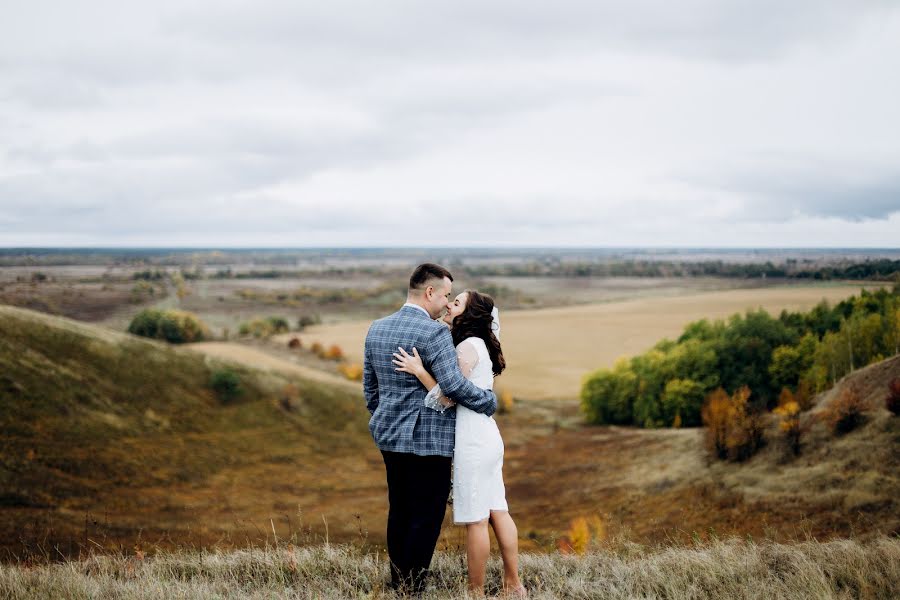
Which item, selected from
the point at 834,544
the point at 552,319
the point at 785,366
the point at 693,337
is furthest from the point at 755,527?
the point at 552,319

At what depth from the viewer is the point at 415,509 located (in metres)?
4.72

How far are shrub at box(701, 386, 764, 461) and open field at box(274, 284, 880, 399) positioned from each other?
17.3 m

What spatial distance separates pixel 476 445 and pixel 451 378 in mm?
598

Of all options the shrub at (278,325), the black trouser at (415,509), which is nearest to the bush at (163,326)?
the shrub at (278,325)

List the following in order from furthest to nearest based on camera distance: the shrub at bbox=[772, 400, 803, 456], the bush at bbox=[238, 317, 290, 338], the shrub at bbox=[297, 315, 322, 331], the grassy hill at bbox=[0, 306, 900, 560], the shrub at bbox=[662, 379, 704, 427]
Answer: the shrub at bbox=[297, 315, 322, 331] → the bush at bbox=[238, 317, 290, 338] → the shrub at bbox=[662, 379, 704, 427] → the shrub at bbox=[772, 400, 803, 456] → the grassy hill at bbox=[0, 306, 900, 560]

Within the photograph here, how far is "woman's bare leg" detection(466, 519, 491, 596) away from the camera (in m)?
4.61

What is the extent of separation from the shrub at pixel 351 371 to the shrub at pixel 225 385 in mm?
20004

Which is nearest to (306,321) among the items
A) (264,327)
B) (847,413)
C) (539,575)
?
(264,327)

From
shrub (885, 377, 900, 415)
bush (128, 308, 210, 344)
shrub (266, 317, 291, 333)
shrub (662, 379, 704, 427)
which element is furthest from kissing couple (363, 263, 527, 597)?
shrub (266, 317, 291, 333)

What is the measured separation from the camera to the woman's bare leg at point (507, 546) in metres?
4.65

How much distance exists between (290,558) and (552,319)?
91.7 meters

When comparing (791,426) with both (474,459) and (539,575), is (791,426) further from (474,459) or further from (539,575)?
(474,459)

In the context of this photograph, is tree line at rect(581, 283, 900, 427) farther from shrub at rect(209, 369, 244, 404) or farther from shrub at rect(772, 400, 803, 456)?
shrub at rect(209, 369, 244, 404)

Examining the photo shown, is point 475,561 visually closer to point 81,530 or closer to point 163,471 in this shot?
point 81,530
